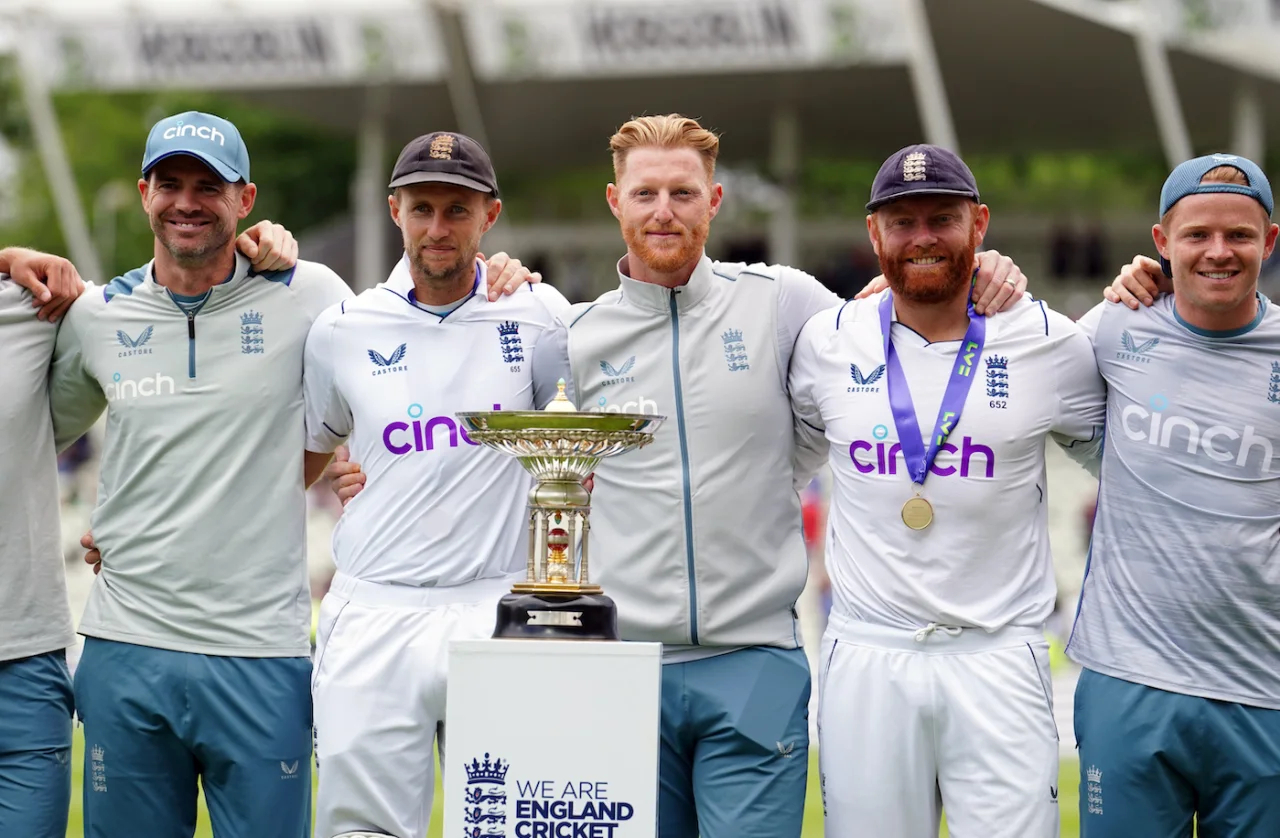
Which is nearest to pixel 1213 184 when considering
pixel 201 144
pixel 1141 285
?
pixel 1141 285

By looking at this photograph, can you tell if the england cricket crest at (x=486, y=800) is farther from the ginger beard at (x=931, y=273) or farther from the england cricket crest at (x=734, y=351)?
the ginger beard at (x=931, y=273)

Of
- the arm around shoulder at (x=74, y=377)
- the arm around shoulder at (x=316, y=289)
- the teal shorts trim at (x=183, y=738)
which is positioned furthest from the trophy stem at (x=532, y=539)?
the arm around shoulder at (x=74, y=377)

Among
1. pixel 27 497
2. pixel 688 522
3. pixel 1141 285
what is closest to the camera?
pixel 688 522

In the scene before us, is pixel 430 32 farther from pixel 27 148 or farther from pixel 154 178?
pixel 27 148

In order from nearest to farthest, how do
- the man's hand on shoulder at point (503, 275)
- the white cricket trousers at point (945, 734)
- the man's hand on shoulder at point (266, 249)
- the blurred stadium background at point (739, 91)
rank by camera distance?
1. the white cricket trousers at point (945, 734)
2. the man's hand on shoulder at point (503, 275)
3. the man's hand on shoulder at point (266, 249)
4. the blurred stadium background at point (739, 91)

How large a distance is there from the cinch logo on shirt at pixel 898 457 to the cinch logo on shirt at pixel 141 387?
216 centimetres

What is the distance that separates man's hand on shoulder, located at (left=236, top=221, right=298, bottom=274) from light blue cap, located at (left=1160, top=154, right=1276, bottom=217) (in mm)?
2747

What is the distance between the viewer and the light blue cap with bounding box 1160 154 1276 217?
16.1 ft

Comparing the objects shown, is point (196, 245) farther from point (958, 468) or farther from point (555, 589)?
point (958, 468)

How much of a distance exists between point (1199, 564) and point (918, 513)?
0.81 m

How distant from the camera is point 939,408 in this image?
16.1 feet

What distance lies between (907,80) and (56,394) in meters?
20.0

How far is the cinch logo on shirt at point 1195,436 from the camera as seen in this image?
4871mm

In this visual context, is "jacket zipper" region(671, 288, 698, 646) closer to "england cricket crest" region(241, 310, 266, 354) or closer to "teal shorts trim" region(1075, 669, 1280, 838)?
"teal shorts trim" region(1075, 669, 1280, 838)
